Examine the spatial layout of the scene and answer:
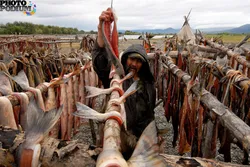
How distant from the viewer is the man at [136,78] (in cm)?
269

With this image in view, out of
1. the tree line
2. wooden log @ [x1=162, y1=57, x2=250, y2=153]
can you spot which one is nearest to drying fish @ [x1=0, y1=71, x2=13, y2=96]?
wooden log @ [x1=162, y1=57, x2=250, y2=153]

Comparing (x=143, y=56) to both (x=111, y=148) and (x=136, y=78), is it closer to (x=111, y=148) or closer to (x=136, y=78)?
(x=136, y=78)

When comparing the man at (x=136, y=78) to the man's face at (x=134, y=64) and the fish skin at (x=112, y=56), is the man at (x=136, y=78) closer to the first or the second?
the man's face at (x=134, y=64)

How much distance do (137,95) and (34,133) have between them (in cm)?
211

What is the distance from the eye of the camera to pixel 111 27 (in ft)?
7.11

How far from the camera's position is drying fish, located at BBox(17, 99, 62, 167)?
0.82m

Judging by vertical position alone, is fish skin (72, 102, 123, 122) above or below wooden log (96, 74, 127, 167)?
above

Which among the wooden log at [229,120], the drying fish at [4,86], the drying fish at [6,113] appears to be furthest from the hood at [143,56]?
the drying fish at [6,113]

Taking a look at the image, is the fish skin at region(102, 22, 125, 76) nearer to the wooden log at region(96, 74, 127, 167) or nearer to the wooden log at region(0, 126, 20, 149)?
the wooden log at region(96, 74, 127, 167)

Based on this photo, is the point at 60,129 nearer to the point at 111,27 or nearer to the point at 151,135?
the point at 111,27

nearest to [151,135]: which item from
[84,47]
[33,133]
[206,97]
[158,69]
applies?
[33,133]

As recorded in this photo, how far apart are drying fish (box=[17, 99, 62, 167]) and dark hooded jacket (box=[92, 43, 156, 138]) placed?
1.90m

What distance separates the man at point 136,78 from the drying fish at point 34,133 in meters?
1.80

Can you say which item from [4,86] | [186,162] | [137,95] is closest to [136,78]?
[137,95]
